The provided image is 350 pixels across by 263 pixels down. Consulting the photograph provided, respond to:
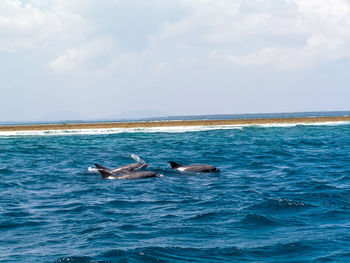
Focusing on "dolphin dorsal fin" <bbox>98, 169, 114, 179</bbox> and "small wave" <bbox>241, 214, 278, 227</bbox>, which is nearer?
"small wave" <bbox>241, 214, 278, 227</bbox>

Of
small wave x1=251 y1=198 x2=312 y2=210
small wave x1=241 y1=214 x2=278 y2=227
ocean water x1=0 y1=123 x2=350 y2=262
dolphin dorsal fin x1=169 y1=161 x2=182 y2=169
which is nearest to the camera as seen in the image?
ocean water x1=0 y1=123 x2=350 y2=262

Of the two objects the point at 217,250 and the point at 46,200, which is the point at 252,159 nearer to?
the point at 46,200

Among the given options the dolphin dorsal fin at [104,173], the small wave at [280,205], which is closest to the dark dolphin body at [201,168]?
the dolphin dorsal fin at [104,173]

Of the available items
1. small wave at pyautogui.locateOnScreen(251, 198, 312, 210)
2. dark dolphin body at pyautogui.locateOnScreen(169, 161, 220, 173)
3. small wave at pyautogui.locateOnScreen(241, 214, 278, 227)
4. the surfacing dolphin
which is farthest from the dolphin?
small wave at pyautogui.locateOnScreen(241, 214, 278, 227)

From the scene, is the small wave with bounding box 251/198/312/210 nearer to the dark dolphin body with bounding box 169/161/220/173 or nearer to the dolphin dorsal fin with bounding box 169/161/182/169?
the dark dolphin body with bounding box 169/161/220/173

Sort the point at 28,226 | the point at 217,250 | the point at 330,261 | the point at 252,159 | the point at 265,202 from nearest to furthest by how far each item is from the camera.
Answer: the point at 330,261 < the point at 217,250 < the point at 28,226 < the point at 265,202 < the point at 252,159

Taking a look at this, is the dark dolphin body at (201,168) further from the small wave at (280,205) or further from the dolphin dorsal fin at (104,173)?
the small wave at (280,205)

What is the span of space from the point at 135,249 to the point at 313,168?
44.2 feet

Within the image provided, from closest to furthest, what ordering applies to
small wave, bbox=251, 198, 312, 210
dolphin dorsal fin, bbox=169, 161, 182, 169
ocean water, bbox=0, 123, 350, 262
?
ocean water, bbox=0, 123, 350, 262, small wave, bbox=251, 198, 312, 210, dolphin dorsal fin, bbox=169, 161, 182, 169

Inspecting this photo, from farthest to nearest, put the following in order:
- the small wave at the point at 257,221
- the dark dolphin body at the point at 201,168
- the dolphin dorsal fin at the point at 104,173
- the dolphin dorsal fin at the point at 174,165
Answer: the dolphin dorsal fin at the point at 174,165
the dark dolphin body at the point at 201,168
the dolphin dorsal fin at the point at 104,173
the small wave at the point at 257,221

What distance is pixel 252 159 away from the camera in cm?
2325

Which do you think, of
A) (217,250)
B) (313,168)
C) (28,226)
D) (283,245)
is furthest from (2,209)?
(313,168)

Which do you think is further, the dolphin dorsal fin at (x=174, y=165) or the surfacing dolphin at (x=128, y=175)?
the dolphin dorsal fin at (x=174, y=165)

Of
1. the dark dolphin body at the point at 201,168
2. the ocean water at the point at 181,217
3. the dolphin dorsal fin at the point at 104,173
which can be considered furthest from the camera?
the dark dolphin body at the point at 201,168
